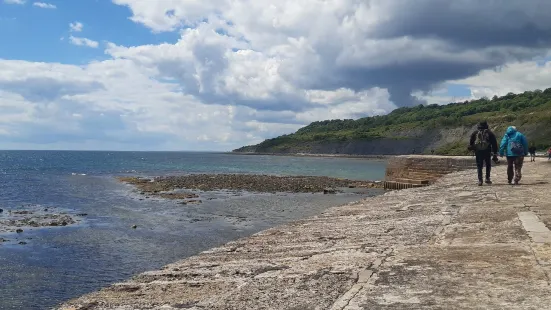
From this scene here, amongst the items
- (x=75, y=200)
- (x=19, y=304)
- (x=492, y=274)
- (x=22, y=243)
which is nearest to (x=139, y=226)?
(x=22, y=243)

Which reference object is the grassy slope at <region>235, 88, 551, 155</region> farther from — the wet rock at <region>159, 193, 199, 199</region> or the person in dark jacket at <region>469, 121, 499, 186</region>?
the person in dark jacket at <region>469, 121, 499, 186</region>

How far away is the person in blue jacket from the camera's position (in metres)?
15.3

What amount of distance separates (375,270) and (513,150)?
1205cm

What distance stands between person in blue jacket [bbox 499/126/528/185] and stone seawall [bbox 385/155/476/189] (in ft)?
40.6

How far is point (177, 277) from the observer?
6.26m

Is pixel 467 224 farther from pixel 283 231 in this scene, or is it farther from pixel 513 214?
pixel 283 231

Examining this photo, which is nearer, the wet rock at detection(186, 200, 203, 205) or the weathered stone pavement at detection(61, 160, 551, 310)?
the weathered stone pavement at detection(61, 160, 551, 310)

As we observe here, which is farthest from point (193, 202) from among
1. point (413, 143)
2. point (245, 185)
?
point (413, 143)

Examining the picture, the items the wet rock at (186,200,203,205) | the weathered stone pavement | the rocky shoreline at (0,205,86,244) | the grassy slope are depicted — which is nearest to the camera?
the weathered stone pavement

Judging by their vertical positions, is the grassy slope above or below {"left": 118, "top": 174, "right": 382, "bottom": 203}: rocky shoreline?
above

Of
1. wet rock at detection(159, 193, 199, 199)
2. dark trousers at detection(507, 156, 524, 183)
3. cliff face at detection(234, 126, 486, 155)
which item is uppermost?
cliff face at detection(234, 126, 486, 155)

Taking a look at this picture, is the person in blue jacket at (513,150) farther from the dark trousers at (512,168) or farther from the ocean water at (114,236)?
the ocean water at (114,236)

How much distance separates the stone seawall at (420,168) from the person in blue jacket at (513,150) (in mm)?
12386

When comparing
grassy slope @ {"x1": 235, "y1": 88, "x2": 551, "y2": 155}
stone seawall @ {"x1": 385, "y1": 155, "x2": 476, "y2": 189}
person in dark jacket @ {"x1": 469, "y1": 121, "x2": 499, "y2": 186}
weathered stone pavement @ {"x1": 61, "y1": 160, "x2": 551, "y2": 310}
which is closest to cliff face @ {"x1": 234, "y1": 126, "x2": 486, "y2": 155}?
grassy slope @ {"x1": 235, "y1": 88, "x2": 551, "y2": 155}
